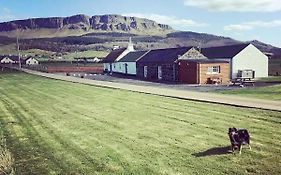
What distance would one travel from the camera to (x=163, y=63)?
54.2 m

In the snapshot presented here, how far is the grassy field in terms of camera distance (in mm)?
12695

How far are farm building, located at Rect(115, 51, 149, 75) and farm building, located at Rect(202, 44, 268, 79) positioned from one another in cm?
1489

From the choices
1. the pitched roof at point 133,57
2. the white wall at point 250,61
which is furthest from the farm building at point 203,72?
the pitched roof at point 133,57

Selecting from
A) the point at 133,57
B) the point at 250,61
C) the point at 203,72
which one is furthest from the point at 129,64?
the point at 203,72

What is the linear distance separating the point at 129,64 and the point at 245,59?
73.8 ft

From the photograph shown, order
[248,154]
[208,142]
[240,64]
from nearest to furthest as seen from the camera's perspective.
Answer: [248,154] → [208,142] → [240,64]

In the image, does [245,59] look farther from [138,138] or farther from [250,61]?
[138,138]

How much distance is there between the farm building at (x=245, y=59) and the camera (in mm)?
54969

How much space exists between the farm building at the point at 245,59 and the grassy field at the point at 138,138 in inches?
1205

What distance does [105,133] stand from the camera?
17766mm

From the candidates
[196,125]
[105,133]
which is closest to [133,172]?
[105,133]

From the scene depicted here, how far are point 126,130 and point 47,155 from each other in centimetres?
492

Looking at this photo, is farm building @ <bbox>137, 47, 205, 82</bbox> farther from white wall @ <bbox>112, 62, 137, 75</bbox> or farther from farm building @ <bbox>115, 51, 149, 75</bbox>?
white wall @ <bbox>112, 62, 137, 75</bbox>

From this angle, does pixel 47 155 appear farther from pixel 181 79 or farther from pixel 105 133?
pixel 181 79
